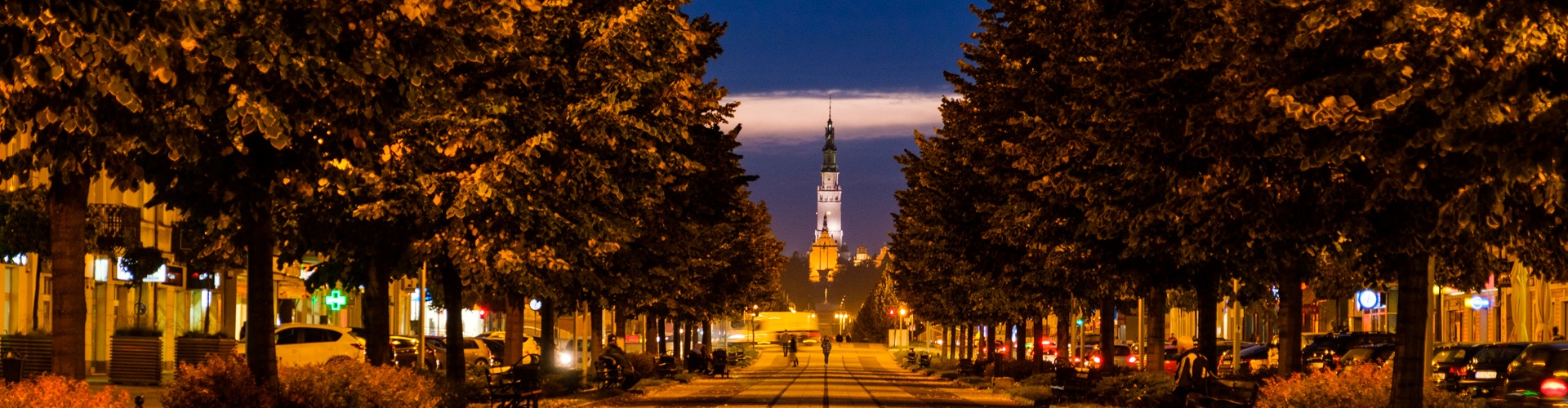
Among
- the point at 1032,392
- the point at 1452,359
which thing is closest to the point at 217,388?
the point at 1032,392

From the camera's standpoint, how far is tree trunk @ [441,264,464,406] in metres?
26.0

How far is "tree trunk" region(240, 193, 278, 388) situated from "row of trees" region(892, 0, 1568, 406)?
872cm

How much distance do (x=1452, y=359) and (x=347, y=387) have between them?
22.7 meters

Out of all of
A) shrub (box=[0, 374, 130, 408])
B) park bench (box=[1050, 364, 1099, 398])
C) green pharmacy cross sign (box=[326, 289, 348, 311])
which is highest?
green pharmacy cross sign (box=[326, 289, 348, 311])

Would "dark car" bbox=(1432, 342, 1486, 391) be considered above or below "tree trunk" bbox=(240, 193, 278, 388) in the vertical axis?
below

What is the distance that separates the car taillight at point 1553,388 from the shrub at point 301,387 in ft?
47.7

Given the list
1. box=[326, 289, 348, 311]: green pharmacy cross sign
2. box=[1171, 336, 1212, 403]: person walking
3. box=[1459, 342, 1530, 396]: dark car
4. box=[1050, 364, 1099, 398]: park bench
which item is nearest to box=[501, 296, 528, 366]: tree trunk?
box=[326, 289, 348, 311]: green pharmacy cross sign

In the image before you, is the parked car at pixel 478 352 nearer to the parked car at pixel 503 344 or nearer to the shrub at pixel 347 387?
the parked car at pixel 503 344

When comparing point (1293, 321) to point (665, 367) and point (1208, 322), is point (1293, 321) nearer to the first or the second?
point (1208, 322)

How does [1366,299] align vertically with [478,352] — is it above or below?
above

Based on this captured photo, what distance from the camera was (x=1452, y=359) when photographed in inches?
1262

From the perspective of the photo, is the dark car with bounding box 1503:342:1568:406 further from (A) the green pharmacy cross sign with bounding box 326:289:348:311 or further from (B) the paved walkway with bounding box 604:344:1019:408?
(A) the green pharmacy cross sign with bounding box 326:289:348:311

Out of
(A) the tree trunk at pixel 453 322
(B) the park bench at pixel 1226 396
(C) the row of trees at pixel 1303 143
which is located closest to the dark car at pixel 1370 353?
(C) the row of trees at pixel 1303 143

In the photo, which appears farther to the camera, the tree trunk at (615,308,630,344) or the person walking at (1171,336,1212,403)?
the tree trunk at (615,308,630,344)
